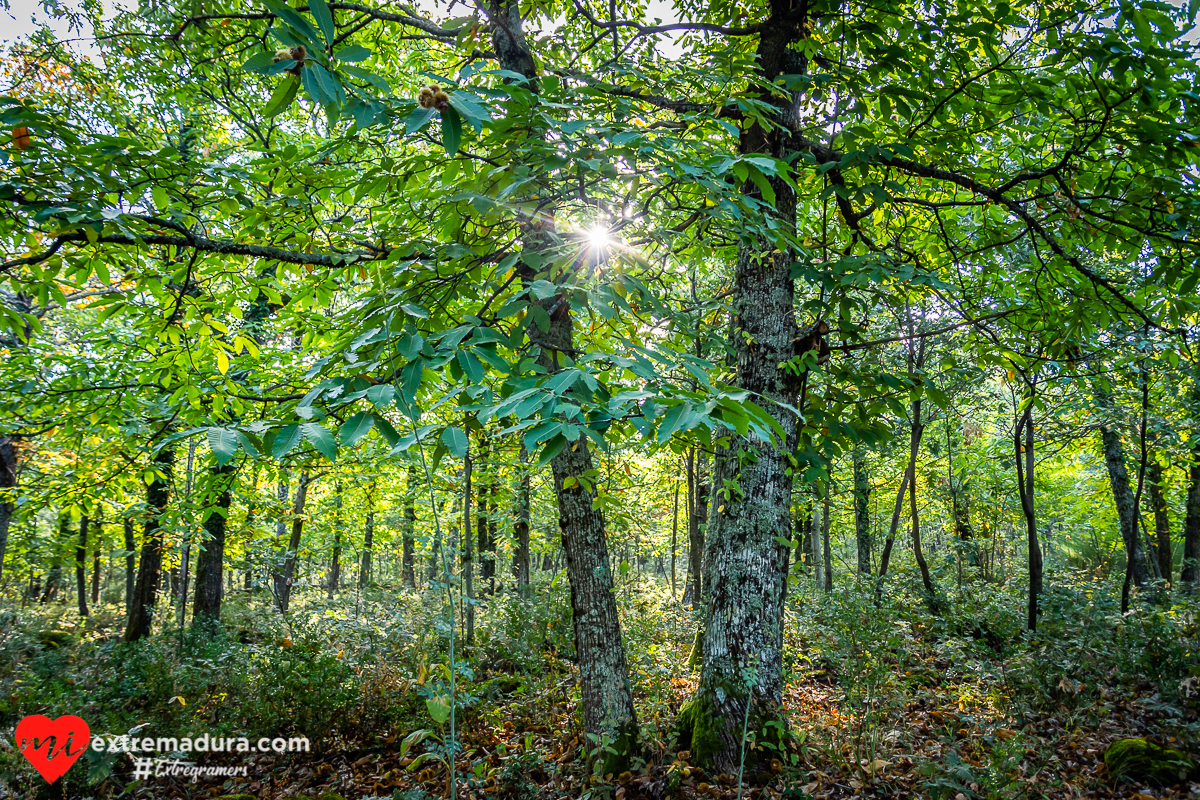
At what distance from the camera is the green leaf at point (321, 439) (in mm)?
1449

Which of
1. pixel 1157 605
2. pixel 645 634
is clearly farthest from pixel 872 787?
pixel 1157 605

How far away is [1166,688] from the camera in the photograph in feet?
17.3

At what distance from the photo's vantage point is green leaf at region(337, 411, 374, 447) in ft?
5.10

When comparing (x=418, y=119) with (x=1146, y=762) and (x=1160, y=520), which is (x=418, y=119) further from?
(x=1160, y=520)

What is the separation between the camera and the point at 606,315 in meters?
1.78

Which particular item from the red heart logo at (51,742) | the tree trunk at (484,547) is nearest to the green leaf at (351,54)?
the red heart logo at (51,742)

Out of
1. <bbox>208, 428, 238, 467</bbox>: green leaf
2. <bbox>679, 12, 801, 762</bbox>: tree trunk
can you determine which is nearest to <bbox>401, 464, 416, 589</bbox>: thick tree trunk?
<bbox>679, 12, 801, 762</bbox>: tree trunk

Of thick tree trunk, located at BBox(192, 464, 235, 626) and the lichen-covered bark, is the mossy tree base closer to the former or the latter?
the lichen-covered bark

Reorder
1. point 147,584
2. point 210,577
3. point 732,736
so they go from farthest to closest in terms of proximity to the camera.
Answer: point 147,584, point 210,577, point 732,736

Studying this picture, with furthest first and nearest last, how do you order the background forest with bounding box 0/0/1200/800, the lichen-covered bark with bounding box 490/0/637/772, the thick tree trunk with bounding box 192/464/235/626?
1. the thick tree trunk with bounding box 192/464/235/626
2. the lichen-covered bark with bounding box 490/0/637/772
3. the background forest with bounding box 0/0/1200/800

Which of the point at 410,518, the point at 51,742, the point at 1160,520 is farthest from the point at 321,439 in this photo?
the point at 1160,520

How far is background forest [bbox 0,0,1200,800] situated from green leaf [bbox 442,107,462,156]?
0.01 meters

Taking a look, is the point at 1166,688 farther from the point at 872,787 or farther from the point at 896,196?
the point at 896,196

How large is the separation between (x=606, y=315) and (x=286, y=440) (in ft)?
3.46
